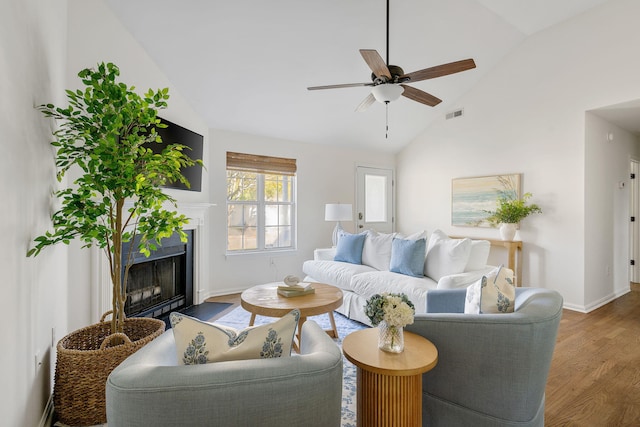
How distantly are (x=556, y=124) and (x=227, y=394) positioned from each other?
15.8ft

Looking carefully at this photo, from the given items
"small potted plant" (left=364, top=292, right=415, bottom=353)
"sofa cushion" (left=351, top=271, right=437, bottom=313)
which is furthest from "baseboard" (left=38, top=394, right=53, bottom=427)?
"sofa cushion" (left=351, top=271, right=437, bottom=313)

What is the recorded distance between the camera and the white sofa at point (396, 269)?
281 centimetres

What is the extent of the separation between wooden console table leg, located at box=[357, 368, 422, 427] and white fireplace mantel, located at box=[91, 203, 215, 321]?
2.30 metres

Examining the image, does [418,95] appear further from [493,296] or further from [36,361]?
[36,361]

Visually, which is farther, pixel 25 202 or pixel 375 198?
pixel 375 198

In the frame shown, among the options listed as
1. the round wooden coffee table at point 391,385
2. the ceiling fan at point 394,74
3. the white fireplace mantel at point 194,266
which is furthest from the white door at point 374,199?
the round wooden coffee table at point 391,385

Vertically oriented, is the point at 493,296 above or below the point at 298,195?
below

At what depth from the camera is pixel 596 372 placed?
7.67 feet

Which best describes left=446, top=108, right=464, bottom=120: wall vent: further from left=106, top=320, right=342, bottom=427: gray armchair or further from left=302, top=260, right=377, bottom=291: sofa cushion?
left=106, top=320, right=342, bottom=427: gray armchair

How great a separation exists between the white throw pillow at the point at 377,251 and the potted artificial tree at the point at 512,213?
1668 millimetres

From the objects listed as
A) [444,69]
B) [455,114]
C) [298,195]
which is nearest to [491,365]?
[444,69]

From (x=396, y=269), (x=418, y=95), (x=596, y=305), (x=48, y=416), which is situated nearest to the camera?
(x=48, y=416)

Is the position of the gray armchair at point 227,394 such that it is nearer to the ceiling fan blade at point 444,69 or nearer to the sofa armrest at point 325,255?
the ceiling fan blade at point 444,69

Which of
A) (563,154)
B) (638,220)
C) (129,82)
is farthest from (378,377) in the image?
(638,220)
